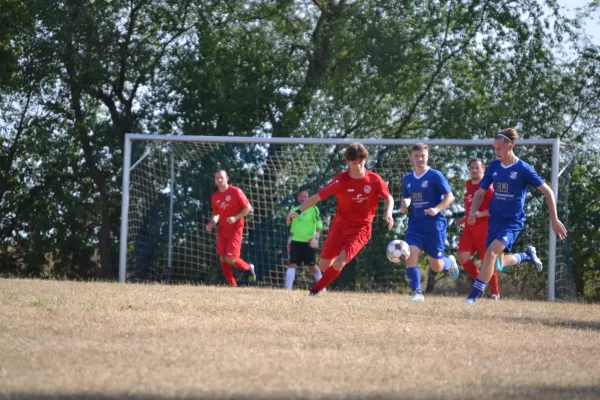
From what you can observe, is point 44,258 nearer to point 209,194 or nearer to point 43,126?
point 43,126

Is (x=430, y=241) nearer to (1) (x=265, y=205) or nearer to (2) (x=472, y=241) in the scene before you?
(2) (x=472, y=241)

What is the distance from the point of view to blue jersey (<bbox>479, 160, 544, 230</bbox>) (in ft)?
33.9

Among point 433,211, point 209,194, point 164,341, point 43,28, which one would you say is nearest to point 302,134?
point 209,194

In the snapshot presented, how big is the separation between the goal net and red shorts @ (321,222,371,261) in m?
6.57

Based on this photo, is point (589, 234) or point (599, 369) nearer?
point (599, 369)

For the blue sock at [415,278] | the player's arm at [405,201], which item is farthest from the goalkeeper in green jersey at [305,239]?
the blue sock at [415,278]

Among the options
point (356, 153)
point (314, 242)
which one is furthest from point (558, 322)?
point (314, 242)

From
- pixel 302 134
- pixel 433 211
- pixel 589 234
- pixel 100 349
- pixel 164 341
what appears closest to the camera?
pixel 100 349

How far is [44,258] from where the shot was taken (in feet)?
66.9

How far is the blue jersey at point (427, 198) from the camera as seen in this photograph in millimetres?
11148

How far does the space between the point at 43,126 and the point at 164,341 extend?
51.6ft

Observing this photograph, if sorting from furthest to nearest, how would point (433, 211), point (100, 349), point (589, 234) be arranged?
point (589, 234), point (433, 211), point (100, 349)

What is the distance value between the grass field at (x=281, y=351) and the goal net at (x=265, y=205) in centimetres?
836

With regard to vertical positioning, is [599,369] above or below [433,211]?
below
